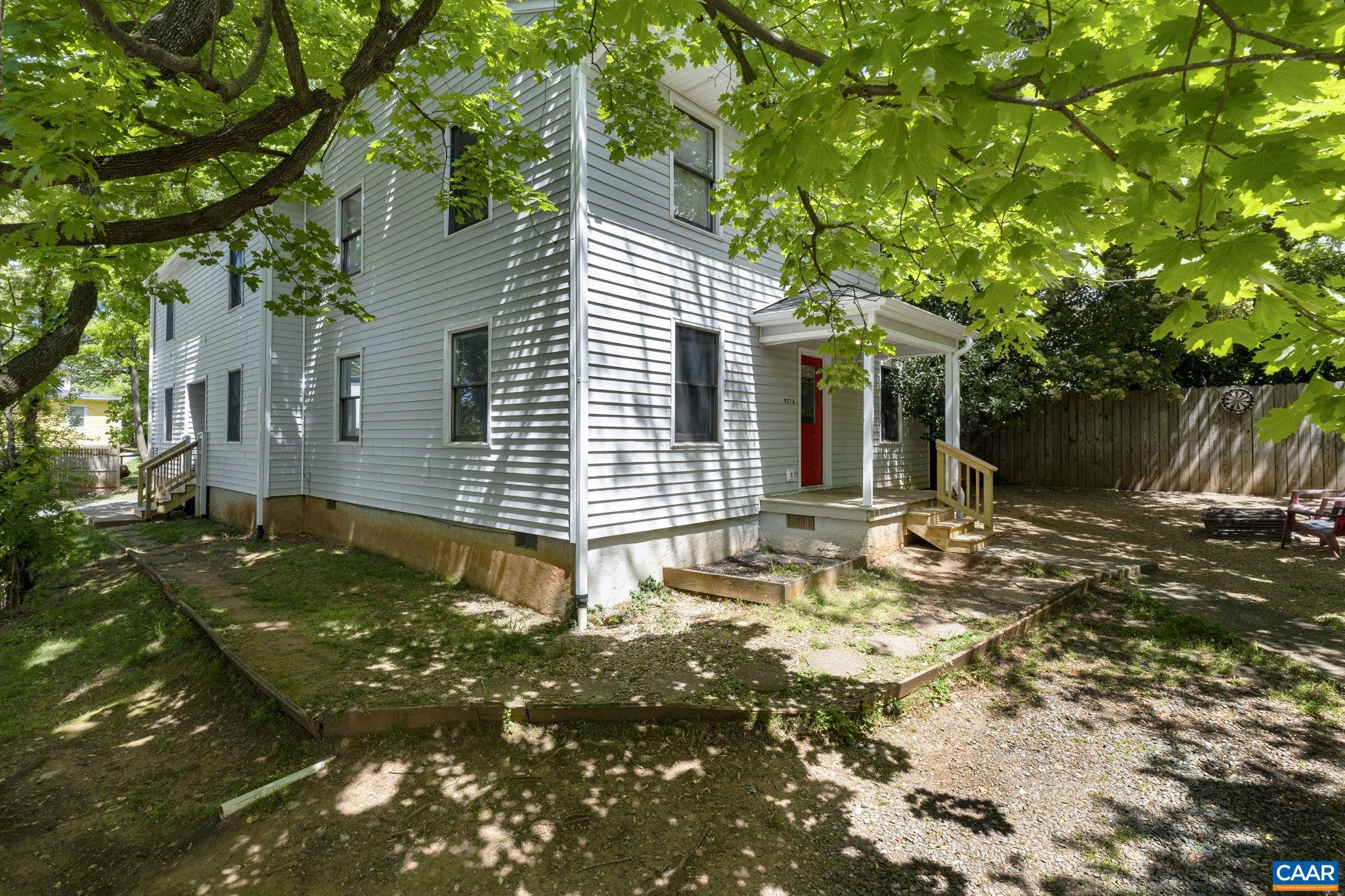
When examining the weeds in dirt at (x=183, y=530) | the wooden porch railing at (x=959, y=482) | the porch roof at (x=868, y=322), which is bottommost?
the weeds in dirt at (x=183, y=530)

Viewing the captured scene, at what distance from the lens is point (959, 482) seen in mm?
9500

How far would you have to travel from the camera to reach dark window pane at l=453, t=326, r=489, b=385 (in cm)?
782

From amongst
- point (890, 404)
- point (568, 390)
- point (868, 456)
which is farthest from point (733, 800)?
point (890, 404)

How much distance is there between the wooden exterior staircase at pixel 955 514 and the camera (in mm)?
8562

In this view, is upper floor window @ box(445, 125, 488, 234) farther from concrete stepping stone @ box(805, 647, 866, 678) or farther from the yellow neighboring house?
the yellow neighboring house

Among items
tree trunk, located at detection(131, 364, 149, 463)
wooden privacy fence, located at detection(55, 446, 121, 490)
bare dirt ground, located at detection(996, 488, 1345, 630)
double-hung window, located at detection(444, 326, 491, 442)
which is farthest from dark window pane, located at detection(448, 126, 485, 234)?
tree trunk, located at detection(131, 364, 149, 463)

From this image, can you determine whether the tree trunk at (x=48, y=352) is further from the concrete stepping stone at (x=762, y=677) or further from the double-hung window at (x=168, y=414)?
the double-hung window at (x=168, y=414)

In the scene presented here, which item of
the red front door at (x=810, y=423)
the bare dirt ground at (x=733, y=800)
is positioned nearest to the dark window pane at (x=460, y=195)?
the red front door at (x=810, y=423)

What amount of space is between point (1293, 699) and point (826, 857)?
4.07 m

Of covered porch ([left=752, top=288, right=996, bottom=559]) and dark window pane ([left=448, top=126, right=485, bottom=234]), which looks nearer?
dark window pane ([left=448, top=126, right=485, bottom=234])

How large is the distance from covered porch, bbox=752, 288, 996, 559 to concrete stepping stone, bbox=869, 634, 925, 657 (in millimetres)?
2381

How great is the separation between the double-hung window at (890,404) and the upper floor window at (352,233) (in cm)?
960

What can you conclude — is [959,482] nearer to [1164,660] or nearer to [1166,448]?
[1164,660]

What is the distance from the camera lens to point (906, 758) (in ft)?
12.6
